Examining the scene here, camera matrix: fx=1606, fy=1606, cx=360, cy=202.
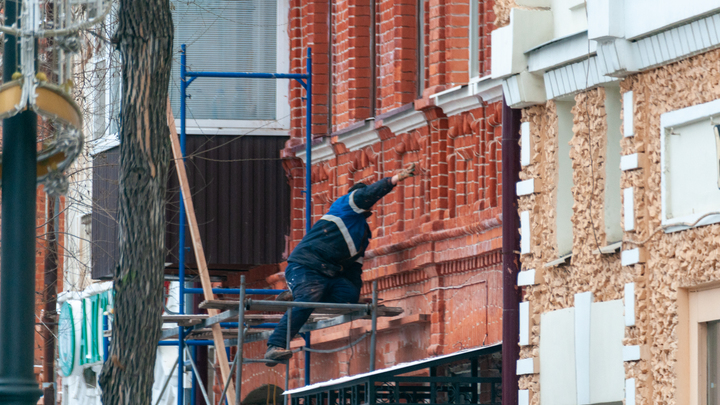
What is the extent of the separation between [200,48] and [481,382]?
21.6 ft

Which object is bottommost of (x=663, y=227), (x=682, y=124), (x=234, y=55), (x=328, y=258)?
(x=663, y=227)

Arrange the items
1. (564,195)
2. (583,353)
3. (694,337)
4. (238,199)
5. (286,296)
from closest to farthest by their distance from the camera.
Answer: (694,337) → (583,353) → (564,195) → (286,296) → (238,199)

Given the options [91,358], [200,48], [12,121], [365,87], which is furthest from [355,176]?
[91,358]

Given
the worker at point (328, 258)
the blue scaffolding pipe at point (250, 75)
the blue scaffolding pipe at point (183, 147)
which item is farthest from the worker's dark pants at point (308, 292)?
the blue scaffolding pipe at point (250, 75)

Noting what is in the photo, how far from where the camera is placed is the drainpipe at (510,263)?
12.1m

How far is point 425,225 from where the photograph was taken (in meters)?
14.1

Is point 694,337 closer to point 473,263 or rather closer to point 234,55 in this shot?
point 473,263

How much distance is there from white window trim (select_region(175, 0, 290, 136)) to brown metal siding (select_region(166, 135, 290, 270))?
82mm

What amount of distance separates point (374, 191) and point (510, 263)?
1.80 meters

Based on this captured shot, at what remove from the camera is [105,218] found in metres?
18.2

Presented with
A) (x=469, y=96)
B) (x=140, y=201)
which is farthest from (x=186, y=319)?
(x=140, y=201)

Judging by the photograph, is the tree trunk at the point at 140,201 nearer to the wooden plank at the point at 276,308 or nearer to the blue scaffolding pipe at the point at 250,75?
the wooden plank at the point at 276,308

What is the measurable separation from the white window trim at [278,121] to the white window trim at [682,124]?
302 inches

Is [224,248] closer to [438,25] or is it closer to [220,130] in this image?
[220,130]
